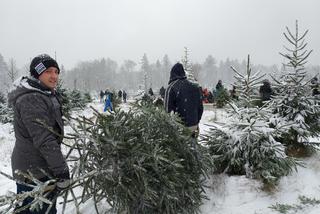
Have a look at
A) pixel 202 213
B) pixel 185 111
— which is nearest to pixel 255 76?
pixel 185 111

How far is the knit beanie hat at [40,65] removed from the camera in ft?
11.1

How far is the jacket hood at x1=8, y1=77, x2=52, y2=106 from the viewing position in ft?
10.6

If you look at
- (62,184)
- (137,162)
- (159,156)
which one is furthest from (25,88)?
(159,156)

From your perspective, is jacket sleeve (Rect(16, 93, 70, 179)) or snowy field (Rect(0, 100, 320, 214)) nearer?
jacket sleeve (Rect(16, 93, 70, 179))

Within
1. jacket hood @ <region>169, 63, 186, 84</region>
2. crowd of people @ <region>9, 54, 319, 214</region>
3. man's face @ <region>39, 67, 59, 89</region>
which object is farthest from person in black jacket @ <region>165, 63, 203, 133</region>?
man's face @ <region>39, 67, 59, 89</region>

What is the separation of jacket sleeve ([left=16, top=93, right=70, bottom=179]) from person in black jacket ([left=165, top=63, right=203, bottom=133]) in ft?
8.75

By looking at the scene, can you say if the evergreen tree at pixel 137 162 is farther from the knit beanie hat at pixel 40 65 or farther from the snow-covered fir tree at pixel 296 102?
the snow-covered fir tree at pixel 296 102

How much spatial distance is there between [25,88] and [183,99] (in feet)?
9.35

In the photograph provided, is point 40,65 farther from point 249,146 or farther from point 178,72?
point 249,146

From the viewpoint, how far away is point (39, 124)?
3143 millimetres

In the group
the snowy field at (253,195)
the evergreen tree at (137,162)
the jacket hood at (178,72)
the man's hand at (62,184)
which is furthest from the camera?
the jacket hood at (178,72)

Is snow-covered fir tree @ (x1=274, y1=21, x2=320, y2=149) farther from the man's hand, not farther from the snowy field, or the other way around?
the man's hand

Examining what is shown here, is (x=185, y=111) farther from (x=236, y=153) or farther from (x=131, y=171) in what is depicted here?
(x=131, y=171)

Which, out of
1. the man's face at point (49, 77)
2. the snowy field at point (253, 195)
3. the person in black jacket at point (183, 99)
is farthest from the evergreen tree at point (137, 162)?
the person in black jacket at point (183, 99)
